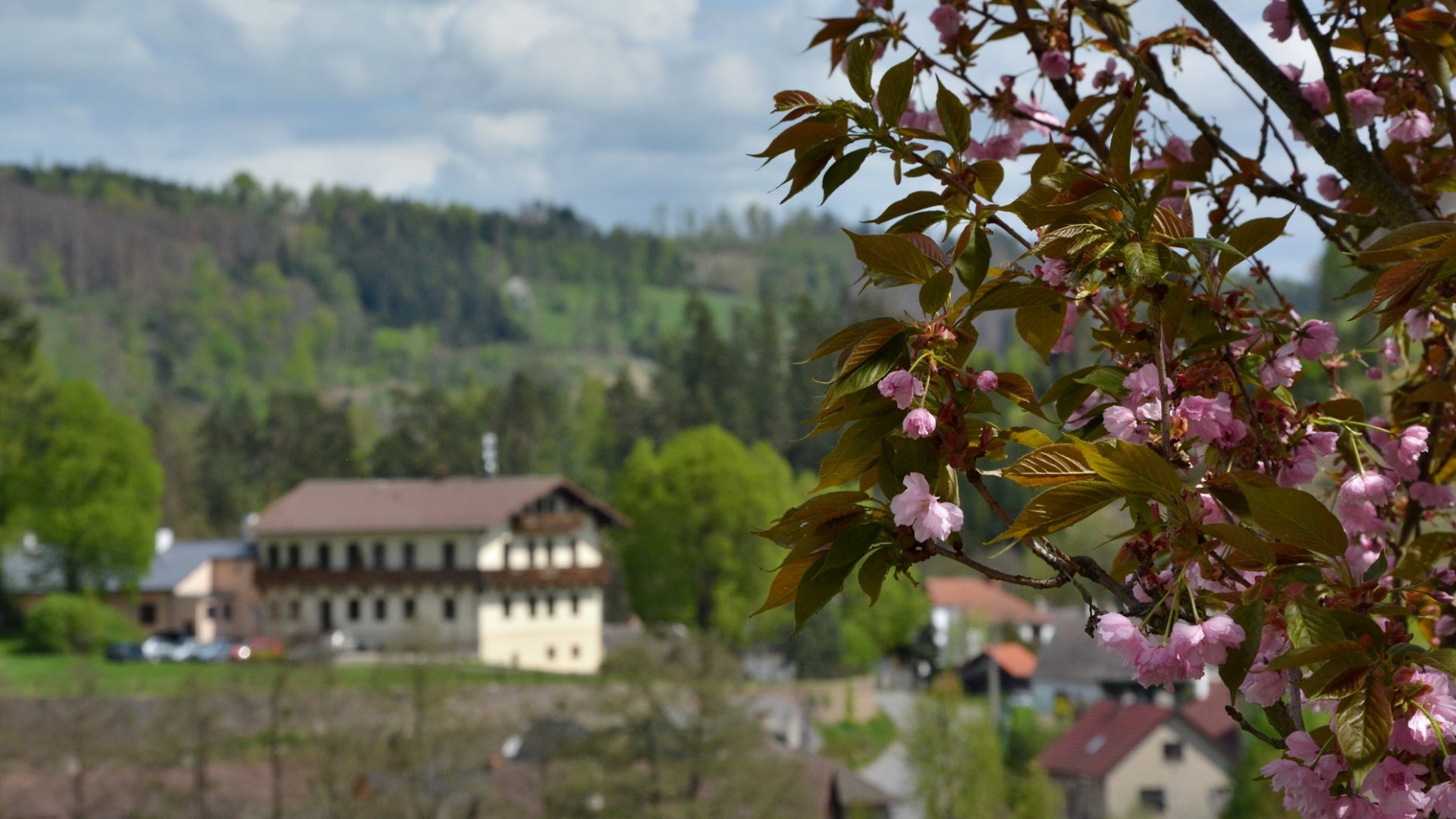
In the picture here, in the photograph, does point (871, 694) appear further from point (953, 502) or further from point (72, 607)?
point (953, 502)

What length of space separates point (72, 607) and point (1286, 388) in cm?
5030

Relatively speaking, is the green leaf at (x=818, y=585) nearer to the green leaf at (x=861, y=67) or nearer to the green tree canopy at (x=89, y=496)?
the green leaf at (x=861, y=67)

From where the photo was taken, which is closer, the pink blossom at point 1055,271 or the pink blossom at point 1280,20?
the pink blossom at point 1055,271

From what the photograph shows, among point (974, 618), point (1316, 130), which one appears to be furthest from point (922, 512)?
point (974, 618)

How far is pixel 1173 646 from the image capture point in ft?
4.39

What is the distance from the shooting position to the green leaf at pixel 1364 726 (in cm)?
128

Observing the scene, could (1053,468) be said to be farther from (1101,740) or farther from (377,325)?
(377,325)

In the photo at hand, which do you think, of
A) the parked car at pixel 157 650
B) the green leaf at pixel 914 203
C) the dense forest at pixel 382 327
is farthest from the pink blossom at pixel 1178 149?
the dense forest at pixel 382 327

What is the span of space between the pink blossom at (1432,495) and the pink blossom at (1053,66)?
0.80 metres

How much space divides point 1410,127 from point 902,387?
1.29 m

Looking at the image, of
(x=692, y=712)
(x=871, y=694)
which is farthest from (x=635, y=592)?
(x=692, y=712)

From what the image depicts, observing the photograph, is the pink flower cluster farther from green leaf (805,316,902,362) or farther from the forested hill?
the forested hill

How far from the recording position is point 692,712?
25.2 m

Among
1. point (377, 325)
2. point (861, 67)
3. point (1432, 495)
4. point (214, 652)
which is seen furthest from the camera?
point (377, 325)
